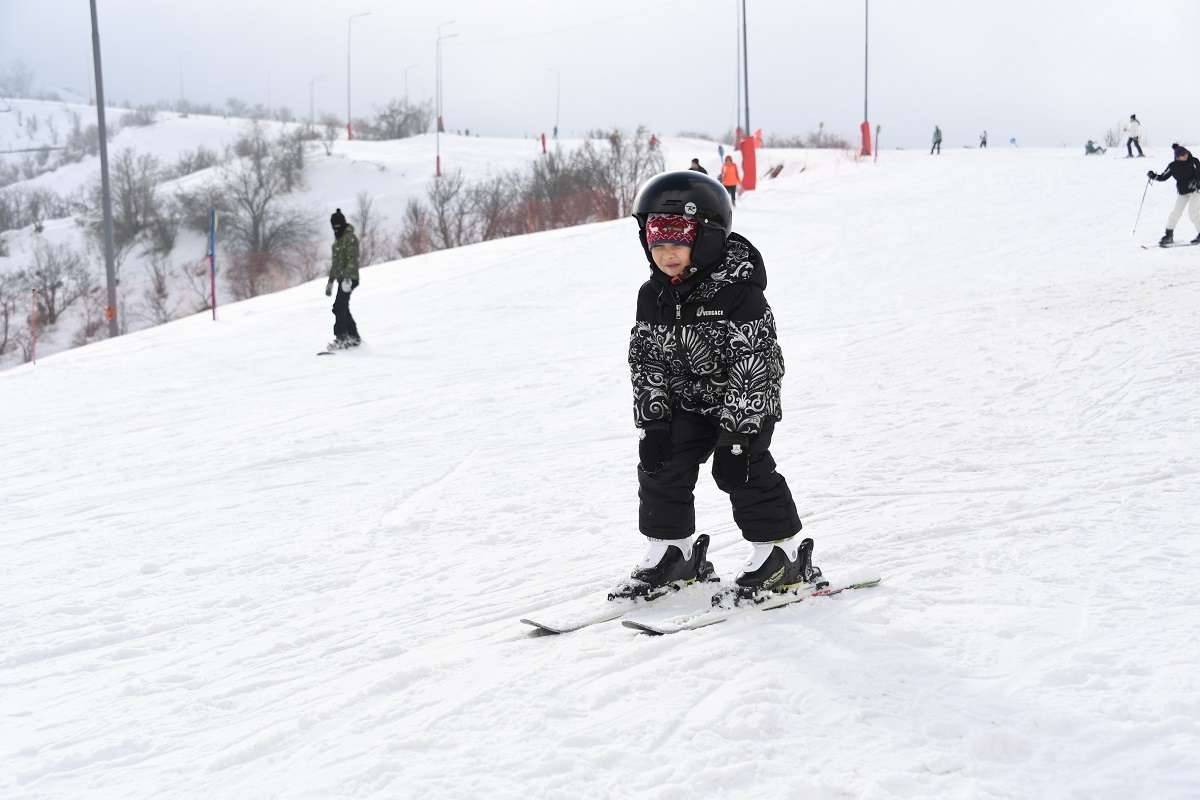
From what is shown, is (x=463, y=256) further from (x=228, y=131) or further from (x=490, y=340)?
(x=228, y=131)

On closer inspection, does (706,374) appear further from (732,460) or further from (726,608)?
(726,608)

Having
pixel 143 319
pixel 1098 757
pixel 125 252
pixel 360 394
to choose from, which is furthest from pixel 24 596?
pixel 125 252

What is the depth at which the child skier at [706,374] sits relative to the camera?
3.61 m

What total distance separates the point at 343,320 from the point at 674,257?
9.94m

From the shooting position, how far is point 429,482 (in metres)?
6.88

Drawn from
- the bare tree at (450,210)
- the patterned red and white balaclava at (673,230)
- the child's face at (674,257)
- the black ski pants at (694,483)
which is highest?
the bare tree at (450,210)

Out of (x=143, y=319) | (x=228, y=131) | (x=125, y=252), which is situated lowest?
(x=143, y=319)

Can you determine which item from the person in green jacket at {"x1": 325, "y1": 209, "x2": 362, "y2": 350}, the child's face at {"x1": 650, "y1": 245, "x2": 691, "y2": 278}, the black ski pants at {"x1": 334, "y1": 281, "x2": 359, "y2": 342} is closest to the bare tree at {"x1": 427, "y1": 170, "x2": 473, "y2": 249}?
the person in green jacket at {"x1": 325, "y1": 209, "x2": 362, "y2": 350}

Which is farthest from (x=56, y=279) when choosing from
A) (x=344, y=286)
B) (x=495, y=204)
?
(x=344, y=286)

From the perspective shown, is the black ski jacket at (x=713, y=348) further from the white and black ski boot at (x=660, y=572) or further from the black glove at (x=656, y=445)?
the white and black ski boot at (x=660, y=572)

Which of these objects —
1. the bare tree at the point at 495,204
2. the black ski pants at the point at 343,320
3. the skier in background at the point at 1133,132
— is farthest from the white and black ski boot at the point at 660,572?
the bare tree at the point at 495,204

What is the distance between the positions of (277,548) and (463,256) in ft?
53.3

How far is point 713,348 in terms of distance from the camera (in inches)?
142

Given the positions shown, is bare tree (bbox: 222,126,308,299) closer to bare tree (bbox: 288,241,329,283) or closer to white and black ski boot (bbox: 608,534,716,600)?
bare tree (bbox: 288,241,329,283)
